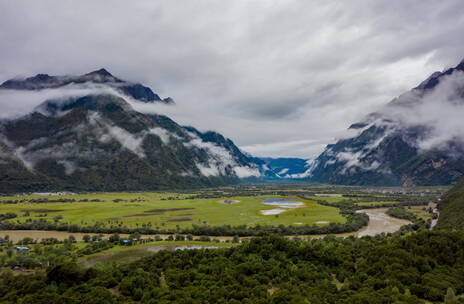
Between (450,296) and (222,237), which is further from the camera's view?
(222,237)

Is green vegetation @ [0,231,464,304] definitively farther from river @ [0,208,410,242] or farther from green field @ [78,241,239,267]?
river @ [0,208,410,242]

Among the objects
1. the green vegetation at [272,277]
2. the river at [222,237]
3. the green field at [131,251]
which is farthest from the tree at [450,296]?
the river at [222,237]

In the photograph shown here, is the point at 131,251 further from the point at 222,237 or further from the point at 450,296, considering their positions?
the point at 450,296

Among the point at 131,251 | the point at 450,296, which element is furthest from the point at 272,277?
the point at 131,251

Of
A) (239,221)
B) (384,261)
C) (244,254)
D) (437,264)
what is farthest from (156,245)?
(437,264)

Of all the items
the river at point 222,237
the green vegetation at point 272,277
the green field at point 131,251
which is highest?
the green vegetation at point 272,277

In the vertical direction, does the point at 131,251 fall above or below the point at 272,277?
below

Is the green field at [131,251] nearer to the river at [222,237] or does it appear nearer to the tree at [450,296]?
the river at [222,237]

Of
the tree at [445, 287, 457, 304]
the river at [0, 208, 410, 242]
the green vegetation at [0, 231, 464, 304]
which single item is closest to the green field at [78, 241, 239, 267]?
the river at [0, 208, 410, 242]

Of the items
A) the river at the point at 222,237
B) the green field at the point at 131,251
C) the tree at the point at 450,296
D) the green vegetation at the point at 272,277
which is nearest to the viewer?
the tree at the point at 450,296

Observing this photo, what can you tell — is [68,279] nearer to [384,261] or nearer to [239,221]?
[384,261]
